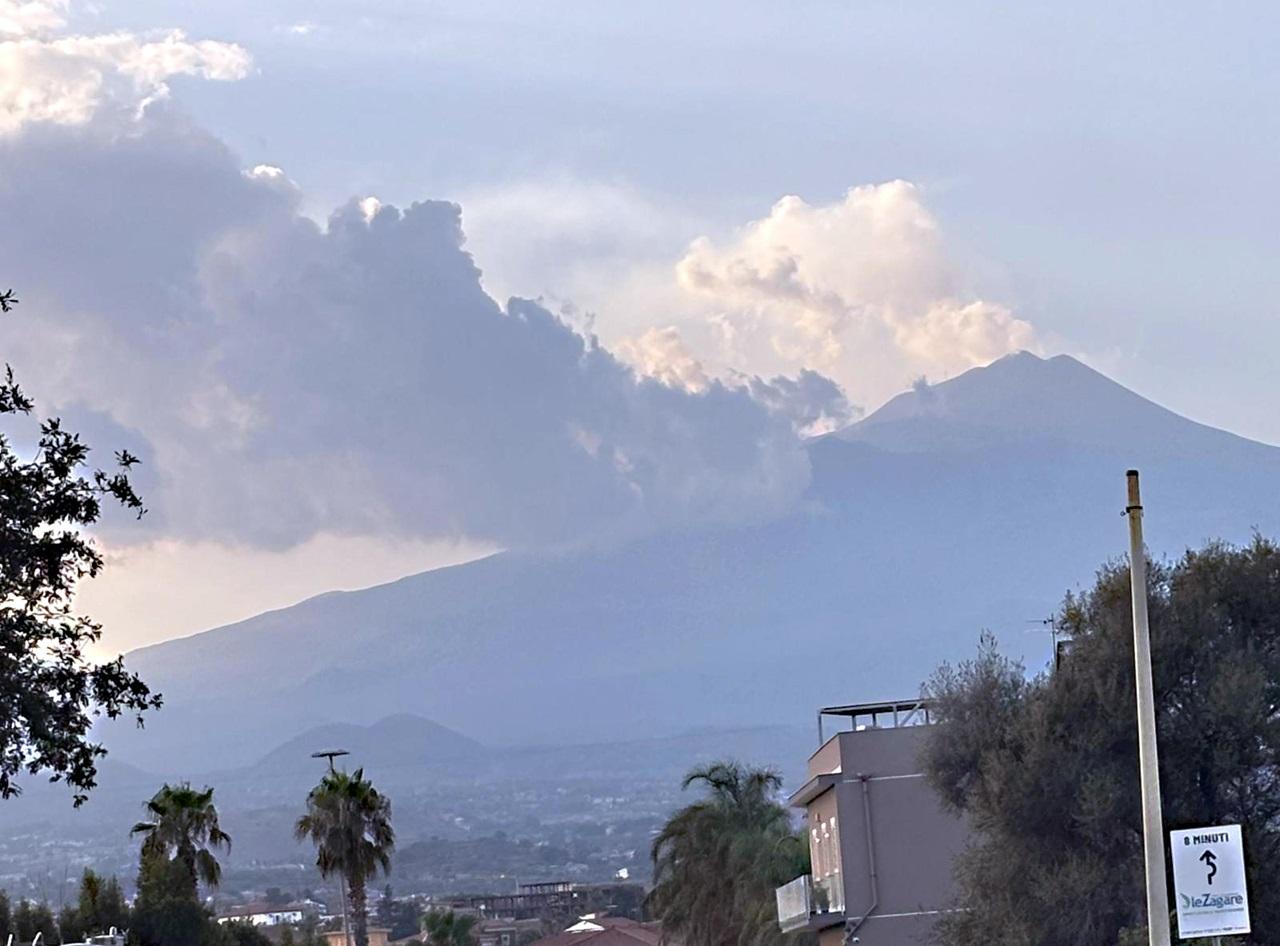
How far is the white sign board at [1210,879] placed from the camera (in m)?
17.2

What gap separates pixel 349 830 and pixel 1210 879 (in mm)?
54754

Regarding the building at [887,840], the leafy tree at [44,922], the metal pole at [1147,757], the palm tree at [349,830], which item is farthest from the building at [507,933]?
the metal pole at [1147,757]

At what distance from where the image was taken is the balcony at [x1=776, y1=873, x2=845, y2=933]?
175ft

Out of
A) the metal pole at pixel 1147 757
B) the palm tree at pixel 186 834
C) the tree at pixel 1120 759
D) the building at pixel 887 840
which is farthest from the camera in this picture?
the palm tree at pixel 186 834

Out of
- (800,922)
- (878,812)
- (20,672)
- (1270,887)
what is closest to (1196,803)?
(1270,887)

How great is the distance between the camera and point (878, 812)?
52.6 metres

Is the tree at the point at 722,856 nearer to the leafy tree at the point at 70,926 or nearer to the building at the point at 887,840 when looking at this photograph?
the building at the point at 887,840

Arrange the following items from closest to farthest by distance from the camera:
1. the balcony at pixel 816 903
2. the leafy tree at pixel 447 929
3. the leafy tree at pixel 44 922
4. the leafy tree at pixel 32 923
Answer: the balcony at pixel 816 903, the leafy tree at pixel 32 923, the leafy tree at pixel 44 922, the leafy tree at pixel 447 929

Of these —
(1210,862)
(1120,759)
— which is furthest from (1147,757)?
(1120,759)

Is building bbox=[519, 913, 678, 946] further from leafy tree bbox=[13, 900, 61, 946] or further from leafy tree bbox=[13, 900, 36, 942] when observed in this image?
leafy tree bbox=[13, 900, 36, 942]

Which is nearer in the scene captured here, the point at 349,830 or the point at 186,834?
the point at 186,834

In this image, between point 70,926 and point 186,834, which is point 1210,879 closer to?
point 70,926

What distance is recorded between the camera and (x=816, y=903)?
5453 cm

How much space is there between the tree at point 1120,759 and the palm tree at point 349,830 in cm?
3267
